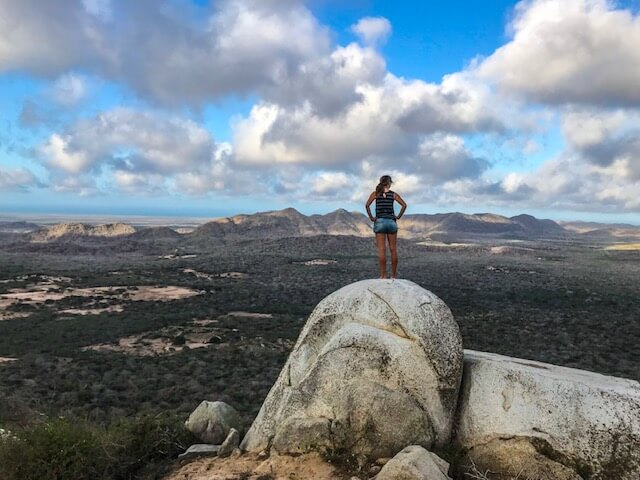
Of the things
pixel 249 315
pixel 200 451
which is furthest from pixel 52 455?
pixel 249 315

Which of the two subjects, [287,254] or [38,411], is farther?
[287,254]

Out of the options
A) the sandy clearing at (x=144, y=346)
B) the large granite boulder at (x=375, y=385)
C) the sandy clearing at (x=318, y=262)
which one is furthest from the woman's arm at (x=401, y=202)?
the sandy clearing at (x=318, y=262)

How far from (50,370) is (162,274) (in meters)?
39.8

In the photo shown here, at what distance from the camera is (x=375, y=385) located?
978 cm

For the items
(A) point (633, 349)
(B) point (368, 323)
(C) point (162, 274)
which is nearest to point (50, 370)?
(B) point (368, 323)

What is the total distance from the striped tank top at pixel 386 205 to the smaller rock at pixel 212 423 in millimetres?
6453

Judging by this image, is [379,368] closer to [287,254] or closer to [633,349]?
[633,349]

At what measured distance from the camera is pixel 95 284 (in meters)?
52.1

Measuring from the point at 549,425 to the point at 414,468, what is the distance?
2.89 m

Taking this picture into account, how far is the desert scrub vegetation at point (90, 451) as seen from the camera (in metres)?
9.98

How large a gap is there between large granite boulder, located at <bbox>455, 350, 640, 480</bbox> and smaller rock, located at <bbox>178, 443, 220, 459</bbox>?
5.31 metres

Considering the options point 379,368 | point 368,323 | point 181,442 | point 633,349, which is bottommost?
point 633,349

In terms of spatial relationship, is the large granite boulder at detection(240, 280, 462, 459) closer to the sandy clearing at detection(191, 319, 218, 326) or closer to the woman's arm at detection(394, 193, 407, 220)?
the woman's arm at detection(394, 193, 407, 220)

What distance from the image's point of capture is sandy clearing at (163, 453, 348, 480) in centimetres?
915
